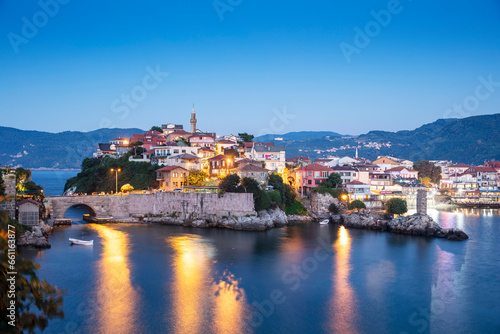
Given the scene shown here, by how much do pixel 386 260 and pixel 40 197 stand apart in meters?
22.7

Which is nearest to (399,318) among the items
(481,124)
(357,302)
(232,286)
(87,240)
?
(357,302)

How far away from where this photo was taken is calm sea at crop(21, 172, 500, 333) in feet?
39.8

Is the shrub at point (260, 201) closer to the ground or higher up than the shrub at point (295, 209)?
higher up

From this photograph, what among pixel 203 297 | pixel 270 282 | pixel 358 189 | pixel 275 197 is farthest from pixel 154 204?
pixel 358 189

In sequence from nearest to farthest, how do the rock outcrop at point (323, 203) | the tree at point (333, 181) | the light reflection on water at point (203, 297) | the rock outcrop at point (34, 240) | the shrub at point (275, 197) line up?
the light reflection on water at point (203, 297)
the rock outcrop at point (34, 240)
the shrub at point (275, 197)
the rock outcrop at point (323, 203)
the tree at point (333, 181)

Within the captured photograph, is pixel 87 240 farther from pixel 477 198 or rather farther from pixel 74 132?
pixel 74 132

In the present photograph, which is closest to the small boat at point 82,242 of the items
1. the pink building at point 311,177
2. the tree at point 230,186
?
the tree at point 230,186

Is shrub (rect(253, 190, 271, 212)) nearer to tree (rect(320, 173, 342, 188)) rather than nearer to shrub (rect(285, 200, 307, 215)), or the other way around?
shrub (rect(285, 200, 307, 215))

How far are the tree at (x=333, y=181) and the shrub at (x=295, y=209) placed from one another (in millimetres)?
3451

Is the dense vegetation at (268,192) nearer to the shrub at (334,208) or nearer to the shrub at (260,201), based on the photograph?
the shrub at (260,201)

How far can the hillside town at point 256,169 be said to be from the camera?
108ft

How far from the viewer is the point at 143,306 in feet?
43.0

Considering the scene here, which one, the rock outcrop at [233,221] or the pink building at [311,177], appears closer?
the rock outcrop at [233,221]

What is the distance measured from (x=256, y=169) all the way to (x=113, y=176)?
1486cm
